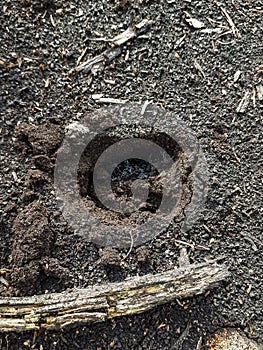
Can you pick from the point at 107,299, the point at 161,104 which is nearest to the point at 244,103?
the point at 161,104

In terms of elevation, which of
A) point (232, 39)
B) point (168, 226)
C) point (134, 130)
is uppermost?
point (232, 39)

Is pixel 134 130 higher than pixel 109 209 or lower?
higher

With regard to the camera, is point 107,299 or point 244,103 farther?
point 244,103

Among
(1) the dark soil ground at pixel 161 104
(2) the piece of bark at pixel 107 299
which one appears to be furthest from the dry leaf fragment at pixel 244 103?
(2) the piece of bark at pixel 107 299

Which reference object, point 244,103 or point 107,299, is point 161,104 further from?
point 107,299

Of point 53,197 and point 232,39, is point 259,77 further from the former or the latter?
point 53,197

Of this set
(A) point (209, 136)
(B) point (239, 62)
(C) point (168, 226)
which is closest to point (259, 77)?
(B) point (239, 62)

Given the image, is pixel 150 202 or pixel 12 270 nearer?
pixel 12 270
